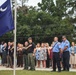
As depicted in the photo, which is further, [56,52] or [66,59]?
Result: [66,59]

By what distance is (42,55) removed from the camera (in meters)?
19.4

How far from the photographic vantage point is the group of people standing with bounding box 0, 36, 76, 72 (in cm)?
1538

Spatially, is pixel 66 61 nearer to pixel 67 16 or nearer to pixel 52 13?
pixel 52 13

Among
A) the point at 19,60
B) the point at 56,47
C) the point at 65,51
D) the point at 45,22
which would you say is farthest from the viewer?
the point at 45,22

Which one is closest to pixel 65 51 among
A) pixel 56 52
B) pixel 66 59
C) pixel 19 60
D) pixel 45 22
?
pixel 66 59

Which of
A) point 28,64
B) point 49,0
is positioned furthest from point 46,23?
point 28,64

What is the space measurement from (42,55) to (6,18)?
887 cm

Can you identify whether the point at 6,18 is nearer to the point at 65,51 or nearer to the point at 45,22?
the point at 65,51

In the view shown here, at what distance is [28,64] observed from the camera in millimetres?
17359

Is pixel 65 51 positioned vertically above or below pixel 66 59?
above

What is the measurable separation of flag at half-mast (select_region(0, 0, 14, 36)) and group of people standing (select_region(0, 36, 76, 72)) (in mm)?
4718

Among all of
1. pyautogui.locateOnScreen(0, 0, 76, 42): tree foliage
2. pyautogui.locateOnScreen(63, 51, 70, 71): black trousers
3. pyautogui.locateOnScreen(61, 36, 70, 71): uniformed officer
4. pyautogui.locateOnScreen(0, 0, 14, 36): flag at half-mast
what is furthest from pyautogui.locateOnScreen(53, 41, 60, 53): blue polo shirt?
pyautogui.locateOnScreen(0, 0, 76, 42): tree foliage

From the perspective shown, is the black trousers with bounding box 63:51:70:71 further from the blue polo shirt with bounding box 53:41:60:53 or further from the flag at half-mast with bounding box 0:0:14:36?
the flag at half-mast with bounding box 0:0:14:36

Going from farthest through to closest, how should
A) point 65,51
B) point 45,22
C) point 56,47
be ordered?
point 45,22, point 65,51, point 56,47
